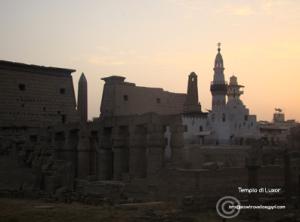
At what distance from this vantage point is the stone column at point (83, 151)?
2895 cm

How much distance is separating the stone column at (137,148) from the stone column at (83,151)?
473cm

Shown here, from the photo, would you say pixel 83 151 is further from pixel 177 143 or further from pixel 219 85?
pixel 219 85

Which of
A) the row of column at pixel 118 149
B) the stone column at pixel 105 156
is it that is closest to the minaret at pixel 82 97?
the row of column at pixel 118 149

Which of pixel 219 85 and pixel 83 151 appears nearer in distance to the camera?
pixel 83 151

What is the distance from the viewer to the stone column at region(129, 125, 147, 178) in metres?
24.9

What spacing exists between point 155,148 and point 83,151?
7.00 m

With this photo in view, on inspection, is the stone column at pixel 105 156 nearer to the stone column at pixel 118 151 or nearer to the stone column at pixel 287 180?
the stone column at pixel 118 151

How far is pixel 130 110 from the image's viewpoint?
148 feet

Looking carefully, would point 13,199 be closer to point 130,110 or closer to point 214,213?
point 214,213

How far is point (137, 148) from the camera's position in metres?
24.9

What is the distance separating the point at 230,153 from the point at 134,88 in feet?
34.8

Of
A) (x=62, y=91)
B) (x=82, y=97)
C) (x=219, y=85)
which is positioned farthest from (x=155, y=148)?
(x=219, y=85)

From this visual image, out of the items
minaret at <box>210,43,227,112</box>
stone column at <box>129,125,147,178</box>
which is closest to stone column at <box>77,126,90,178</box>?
stone column at <box>129,125,147,178</box>

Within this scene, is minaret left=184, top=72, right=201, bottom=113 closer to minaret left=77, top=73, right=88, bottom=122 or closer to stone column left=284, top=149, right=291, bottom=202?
minaret left=77, top=73, right=88, bottom=122
